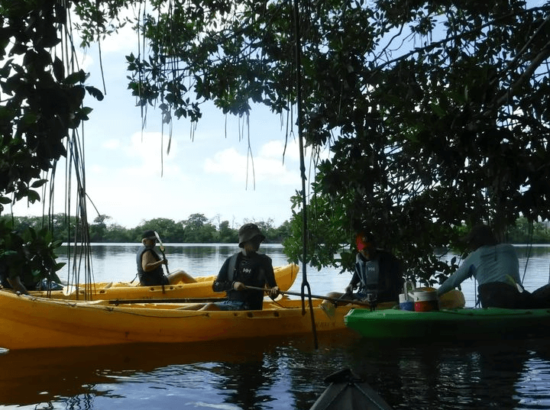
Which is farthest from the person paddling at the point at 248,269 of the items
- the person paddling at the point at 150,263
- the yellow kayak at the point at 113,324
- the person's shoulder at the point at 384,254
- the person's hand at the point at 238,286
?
the person paddling at the point at 150,263

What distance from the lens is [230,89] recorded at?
7188 mm

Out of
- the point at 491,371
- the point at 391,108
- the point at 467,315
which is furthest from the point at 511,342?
the point at 391,108

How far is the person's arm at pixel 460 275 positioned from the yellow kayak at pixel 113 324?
1.59 meters

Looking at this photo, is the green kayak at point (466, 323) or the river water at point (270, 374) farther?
the green kayak at point (466, 323)

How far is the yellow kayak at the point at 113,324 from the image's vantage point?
822 centimetres

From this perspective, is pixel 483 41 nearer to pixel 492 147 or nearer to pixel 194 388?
pixel 492 147

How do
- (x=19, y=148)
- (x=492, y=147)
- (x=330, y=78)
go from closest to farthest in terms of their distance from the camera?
(x=19, y=148)
(x=492, y=147)
(x=330, y=78)

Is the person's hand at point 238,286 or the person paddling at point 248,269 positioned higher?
the person paddling at point 248,269

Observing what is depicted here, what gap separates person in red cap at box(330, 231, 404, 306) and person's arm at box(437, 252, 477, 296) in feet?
2.22

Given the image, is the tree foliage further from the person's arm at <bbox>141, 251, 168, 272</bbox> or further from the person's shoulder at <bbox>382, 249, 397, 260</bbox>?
the person's arm at <bbox>141, 251, 168, 272</bbox>

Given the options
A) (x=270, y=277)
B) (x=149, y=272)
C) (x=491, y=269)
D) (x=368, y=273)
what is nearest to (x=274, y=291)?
(x=270, y=277)

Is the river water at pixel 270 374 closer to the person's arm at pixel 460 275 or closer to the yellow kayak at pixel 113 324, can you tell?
the yellow kayak at pixel 113 324

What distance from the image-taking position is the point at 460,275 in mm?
8055

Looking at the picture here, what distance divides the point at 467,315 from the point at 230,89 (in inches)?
146
